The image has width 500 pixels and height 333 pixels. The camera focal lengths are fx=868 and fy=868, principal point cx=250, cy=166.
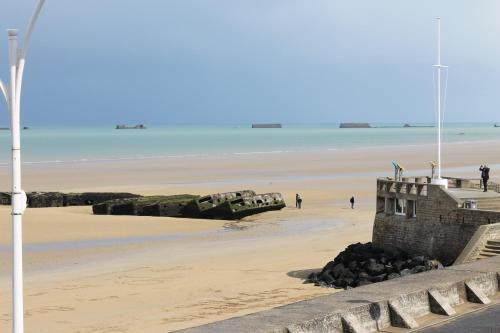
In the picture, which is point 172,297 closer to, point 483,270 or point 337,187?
point 483,270

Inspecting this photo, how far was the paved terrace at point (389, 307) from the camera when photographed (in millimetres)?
10460

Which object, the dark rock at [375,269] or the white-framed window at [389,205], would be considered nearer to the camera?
the dark rock at [375,269]

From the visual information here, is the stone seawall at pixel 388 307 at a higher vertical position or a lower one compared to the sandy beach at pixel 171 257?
higher

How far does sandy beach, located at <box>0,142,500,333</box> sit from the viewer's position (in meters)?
22.2

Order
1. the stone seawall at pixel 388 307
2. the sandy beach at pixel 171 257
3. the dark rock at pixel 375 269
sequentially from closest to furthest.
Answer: the stone seawall at pixel 388 307
the sandy beach at pixel 171 257
the dark rock at pixel 375 269

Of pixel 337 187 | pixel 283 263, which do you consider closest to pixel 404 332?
pixel 283 263

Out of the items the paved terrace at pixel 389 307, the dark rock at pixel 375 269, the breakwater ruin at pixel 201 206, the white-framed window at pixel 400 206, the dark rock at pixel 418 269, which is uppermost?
the white-framed window at pixel 400 206

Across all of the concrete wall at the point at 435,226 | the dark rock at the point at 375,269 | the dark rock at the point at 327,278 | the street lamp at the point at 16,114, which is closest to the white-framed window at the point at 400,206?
the concrete wall at the point at 435,226

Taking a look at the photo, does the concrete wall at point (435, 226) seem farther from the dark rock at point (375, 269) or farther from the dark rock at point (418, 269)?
the dark rock at point (375, 269)

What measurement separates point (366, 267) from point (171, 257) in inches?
369

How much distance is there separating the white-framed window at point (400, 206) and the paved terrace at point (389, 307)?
42.1 feet

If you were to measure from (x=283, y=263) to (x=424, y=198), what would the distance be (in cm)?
615

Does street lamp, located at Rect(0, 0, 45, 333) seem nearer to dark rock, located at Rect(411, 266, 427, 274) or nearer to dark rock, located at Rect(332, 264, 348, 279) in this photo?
dark rock, located at Rect(411, 266, 427, 274)

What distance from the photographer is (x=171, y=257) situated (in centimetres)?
3219
